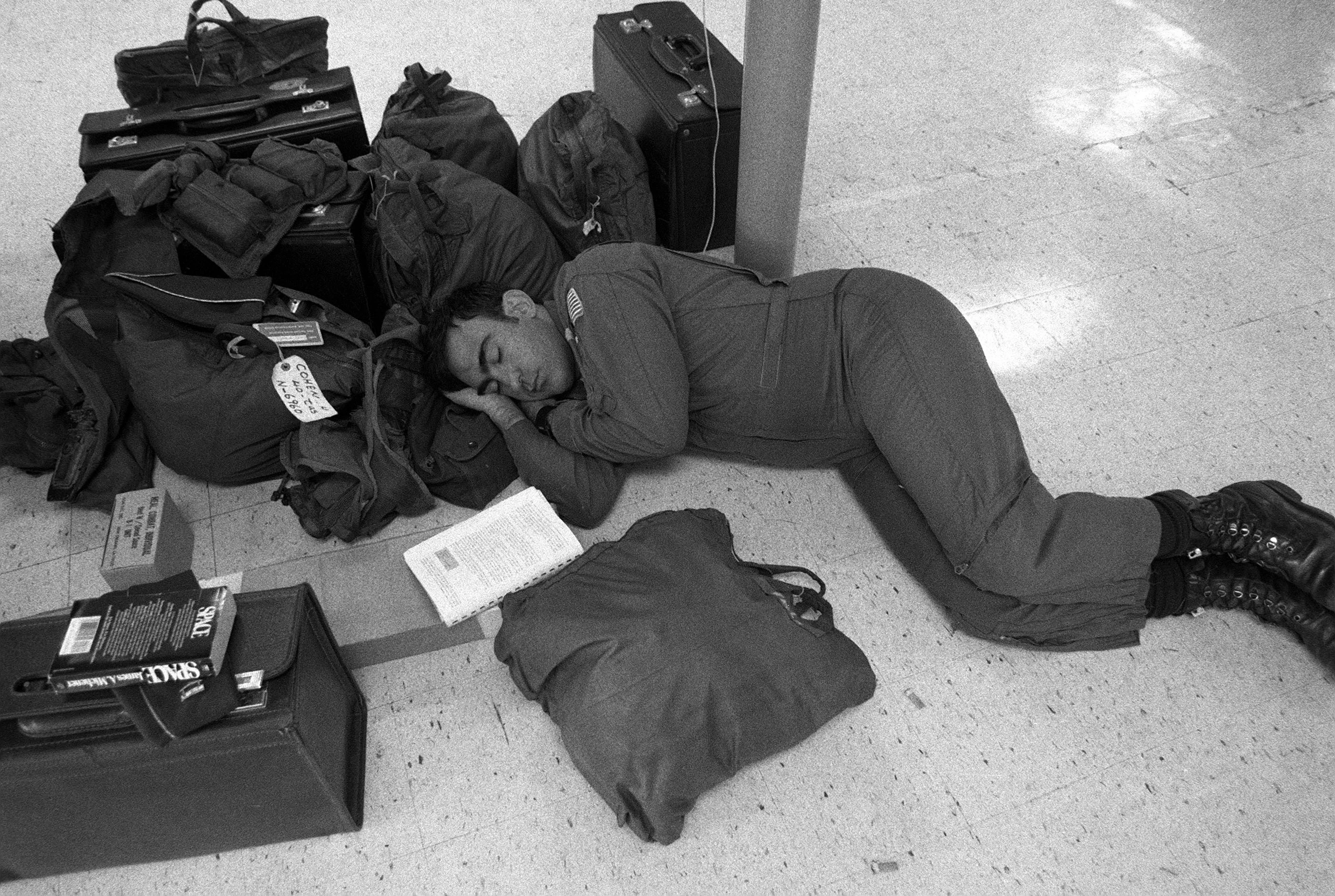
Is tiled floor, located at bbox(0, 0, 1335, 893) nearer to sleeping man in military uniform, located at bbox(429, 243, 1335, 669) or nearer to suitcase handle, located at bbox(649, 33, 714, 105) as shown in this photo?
sleeping man in military uniform, located at bbox(429, 243, 1335, 669)

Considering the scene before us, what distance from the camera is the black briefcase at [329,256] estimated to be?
95.0 inches

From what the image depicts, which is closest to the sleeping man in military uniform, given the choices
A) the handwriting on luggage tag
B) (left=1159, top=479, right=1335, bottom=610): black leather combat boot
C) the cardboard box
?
(left=1159, top=479, right=1335, bottom=610): black leather combat boot

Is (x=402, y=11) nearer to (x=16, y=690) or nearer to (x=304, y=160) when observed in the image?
(x=304, y=160)

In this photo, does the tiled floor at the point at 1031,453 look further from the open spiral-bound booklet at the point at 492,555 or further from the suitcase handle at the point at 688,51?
the suitcase handle at the point at 688,51

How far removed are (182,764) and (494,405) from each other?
1.04 m

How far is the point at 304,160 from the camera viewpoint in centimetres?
249

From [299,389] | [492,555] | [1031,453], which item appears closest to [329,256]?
[299,389]

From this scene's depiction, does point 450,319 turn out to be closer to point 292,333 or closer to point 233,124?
point 292,333

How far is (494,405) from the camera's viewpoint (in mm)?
2332

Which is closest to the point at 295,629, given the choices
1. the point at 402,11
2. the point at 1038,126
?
the point at 1038,126

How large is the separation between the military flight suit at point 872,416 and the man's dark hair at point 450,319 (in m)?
0.19

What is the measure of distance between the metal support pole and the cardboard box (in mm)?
1568

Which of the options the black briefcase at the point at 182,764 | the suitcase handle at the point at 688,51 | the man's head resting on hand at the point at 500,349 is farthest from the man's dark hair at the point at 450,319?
the suitcase handle at the point at 688,51

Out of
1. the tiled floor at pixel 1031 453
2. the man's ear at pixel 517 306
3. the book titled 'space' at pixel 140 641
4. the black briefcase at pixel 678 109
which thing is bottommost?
the tiled floor at pixel 1031 453
